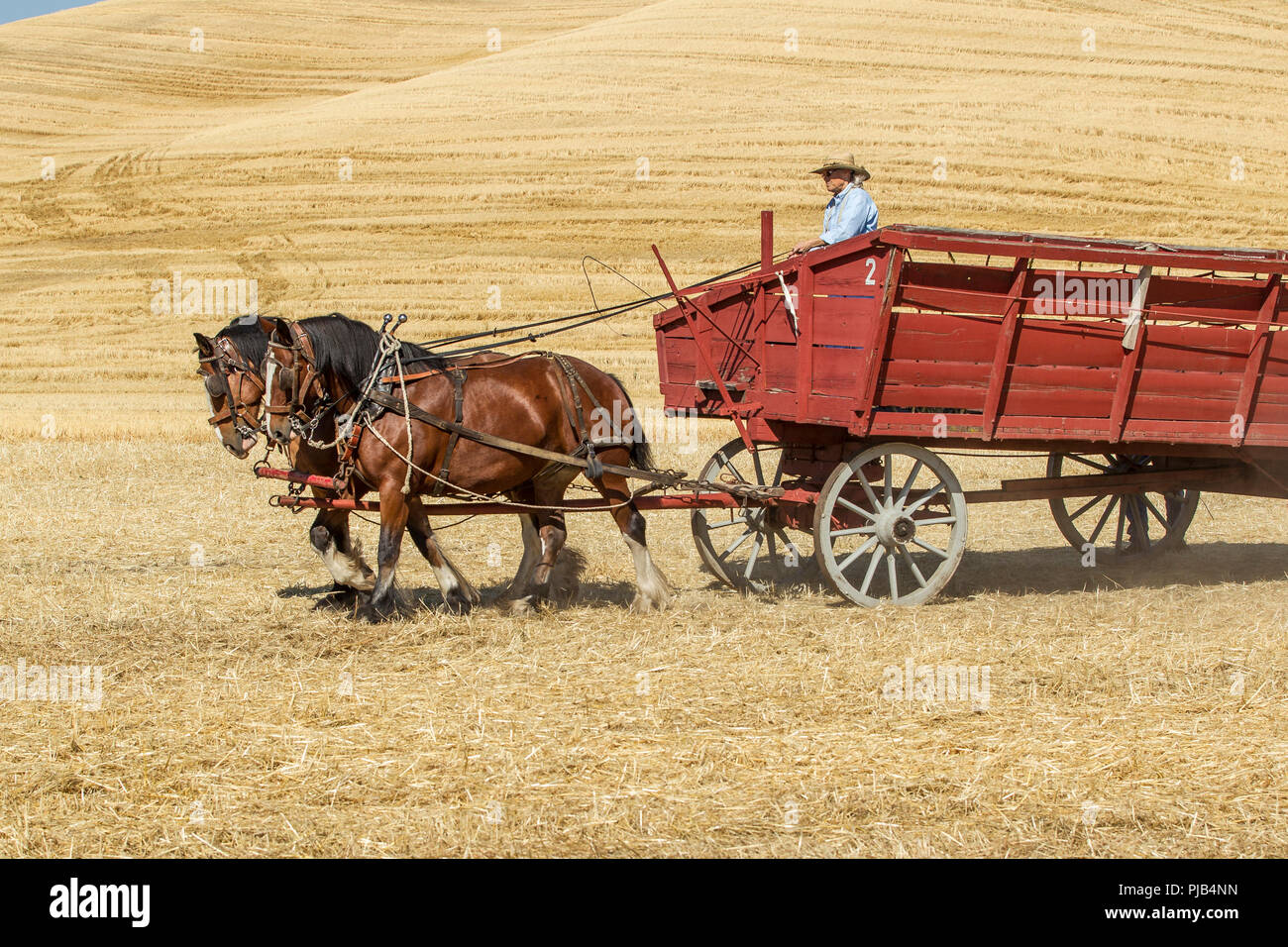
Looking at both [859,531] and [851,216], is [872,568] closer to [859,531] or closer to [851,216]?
[859,531]

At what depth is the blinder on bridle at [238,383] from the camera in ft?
24.1

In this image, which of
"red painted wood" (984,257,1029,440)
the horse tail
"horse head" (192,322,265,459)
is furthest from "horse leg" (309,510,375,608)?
"red painted wood" (984,257,1029,440)

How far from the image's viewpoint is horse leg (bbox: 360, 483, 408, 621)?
7.48 m

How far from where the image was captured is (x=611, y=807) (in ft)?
15.6

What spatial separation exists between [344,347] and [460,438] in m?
0.85

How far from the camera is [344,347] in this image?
7586mm

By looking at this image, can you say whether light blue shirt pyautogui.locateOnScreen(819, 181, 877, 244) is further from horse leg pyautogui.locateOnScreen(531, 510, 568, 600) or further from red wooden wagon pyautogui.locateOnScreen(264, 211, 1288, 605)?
horse leg pyautogui.locateOnScreen(531, 510, 568, 600)

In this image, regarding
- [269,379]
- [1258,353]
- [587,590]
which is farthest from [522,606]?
[1258,353]

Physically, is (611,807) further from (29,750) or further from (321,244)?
(321,244)

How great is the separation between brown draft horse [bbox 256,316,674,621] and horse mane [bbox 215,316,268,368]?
0.09m

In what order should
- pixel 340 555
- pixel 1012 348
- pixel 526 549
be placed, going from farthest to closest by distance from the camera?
pixel 526 549, pixel 340 555, pixel 1012 348

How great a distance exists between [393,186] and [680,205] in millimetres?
7514

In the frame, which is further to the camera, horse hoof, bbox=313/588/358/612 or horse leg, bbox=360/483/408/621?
horse hoof, bbox=313/588/358/612

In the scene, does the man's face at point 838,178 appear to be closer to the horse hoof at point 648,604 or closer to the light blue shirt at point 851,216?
the light blue shirt at point 851,216
